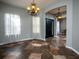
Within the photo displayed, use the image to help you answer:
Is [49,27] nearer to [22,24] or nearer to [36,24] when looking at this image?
[36,24]

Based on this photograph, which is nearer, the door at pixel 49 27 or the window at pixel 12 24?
the window at pixel 12 24

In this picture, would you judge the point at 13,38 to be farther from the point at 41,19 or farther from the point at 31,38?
the point at 41,19

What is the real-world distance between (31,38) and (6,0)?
14.1 feet

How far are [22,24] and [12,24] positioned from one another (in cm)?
110

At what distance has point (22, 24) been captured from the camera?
7363mm

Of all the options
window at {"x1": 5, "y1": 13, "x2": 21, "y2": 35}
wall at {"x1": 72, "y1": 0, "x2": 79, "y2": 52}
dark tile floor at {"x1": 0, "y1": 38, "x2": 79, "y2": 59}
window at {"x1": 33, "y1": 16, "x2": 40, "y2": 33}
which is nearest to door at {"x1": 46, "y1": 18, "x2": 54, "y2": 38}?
window at {"x1": 33, "y1": 16, "x2": 40, "y2": 33}

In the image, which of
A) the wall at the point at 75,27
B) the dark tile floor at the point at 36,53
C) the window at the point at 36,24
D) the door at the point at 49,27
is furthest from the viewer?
the door at the point at 49,27

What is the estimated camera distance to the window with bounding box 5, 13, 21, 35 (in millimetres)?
6078

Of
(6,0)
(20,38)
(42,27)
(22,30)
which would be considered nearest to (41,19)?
(42,27)

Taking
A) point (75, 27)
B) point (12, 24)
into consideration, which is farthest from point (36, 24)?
point (75, 27)

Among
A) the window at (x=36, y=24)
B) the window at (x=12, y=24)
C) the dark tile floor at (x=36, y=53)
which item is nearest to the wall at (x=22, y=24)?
the window at (x=12, y=24)

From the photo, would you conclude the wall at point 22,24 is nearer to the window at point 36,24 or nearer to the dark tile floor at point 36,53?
the window at point 36,24

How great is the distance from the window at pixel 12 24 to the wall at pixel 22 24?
0.27 m

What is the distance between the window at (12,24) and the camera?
6078 millimetres
